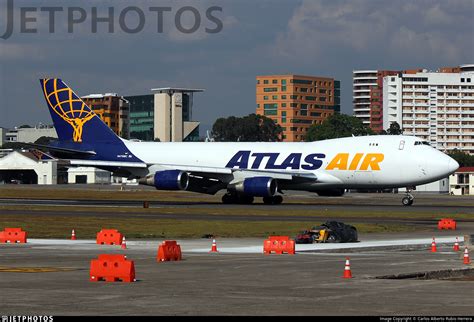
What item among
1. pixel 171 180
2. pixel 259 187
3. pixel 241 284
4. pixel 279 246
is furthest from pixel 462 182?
pixel 241 284

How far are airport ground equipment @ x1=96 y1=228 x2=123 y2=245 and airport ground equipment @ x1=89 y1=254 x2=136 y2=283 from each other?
17558 millimetres

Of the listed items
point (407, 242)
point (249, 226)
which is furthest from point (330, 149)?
point (407, 242)

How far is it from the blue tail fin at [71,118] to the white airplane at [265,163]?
115mm

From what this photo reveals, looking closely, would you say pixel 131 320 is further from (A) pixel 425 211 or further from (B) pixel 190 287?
(A) pixel 425 211

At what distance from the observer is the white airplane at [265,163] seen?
87.6 meters

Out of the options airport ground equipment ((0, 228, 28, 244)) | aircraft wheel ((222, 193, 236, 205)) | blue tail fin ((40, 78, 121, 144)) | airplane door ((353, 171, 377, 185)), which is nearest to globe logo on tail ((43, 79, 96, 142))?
blue tail fin ((40, 78, 121, 144))

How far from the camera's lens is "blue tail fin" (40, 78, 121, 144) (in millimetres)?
98938

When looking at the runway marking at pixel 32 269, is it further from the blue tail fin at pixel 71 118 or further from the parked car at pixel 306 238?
the blue tail fin at pixel 71 118

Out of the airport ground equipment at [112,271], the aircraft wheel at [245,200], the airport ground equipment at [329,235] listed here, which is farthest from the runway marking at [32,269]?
A: the aircraft wheel at [245,200]

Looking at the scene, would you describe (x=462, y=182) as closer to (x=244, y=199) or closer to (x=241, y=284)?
(x=244, y=199)

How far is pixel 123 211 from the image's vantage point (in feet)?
257

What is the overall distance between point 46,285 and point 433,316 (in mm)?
11966

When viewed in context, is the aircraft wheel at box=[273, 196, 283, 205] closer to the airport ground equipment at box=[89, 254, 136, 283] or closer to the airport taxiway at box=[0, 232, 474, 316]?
the airport taxiway at box=[0, 232, 474, 316]

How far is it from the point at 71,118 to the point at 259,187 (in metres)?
22.4
